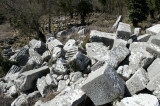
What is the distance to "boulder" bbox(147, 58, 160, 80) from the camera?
176 inches

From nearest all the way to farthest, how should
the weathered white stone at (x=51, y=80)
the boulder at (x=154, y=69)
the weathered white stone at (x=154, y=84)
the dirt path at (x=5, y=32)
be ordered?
the weathered white stone at (x=154, y=84), the boulder at (x=154, y=69), the weathered white stone at (x=51, y=80), the dirt path at (x=5, y=32)

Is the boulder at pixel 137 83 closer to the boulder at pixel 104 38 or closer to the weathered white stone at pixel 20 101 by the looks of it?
the boulder at pixel 104 38

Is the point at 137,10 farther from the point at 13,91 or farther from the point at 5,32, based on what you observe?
the point at 5,32

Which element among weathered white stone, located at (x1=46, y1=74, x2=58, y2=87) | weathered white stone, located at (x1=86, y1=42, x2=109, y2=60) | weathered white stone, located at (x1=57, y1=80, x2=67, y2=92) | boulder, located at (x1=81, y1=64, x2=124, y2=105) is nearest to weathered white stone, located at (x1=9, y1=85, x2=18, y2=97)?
weathered white stone, located at (x1=46, y1=74, x2=58, y2=87)

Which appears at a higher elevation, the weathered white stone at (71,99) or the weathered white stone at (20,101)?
the weathered white stone at (71,99)

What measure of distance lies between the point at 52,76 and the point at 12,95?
153cm

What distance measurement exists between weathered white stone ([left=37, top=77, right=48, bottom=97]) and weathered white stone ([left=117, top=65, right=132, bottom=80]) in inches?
89.8

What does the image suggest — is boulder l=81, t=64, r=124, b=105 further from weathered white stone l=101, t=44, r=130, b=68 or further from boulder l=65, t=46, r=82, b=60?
boulder l=65, t=46, r=82, b=60

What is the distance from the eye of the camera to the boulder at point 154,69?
4.46 meters

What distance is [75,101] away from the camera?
393cm

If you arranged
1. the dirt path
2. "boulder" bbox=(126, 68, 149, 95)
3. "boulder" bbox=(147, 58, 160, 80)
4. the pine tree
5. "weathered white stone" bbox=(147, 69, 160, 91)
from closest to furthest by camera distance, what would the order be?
"weathered white stone" bbox=(147, 69, 160, 91) → "boulder" bbox=(126, 68, 149, 95) → "boulder" bbox=(147, 58, 160, 80) → the pine tree → the dirt path

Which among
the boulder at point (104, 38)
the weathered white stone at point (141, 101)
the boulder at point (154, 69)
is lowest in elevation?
the weathered white stone at point (141, 101)

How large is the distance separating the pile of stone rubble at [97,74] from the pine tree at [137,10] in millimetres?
5806

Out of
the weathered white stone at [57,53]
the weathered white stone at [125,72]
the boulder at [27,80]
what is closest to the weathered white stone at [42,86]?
the boulder at [27,80]
